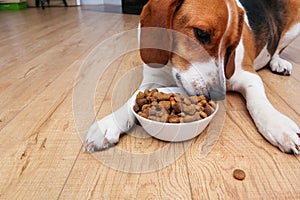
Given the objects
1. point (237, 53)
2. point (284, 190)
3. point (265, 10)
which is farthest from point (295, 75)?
point (284, 190)

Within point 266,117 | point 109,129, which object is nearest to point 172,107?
point 109,129

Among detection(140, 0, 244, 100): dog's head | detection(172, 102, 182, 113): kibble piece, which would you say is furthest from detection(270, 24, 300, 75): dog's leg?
detection(172, 102, 182, 113): kibble piece

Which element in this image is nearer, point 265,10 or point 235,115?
point 235,115

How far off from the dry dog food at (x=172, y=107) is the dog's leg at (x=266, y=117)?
219mm

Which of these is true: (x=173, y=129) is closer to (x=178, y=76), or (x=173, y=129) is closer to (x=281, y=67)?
(x=178, y=76)

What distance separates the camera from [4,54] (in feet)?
7.69

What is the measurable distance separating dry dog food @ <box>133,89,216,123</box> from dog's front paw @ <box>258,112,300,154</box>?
22 cm

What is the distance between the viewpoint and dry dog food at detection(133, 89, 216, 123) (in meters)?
0.99

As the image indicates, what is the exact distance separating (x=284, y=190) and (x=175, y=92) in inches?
22.0

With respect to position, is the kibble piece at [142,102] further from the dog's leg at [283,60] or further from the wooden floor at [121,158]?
the dog's leg at [283,60]

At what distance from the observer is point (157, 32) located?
1.14 metres

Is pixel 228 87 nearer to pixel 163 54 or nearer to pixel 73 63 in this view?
pixel 163 54

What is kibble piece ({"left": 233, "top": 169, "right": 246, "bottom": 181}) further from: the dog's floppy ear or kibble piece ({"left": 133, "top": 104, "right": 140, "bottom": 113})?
the dog's floppy ear

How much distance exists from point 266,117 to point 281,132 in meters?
0.10
